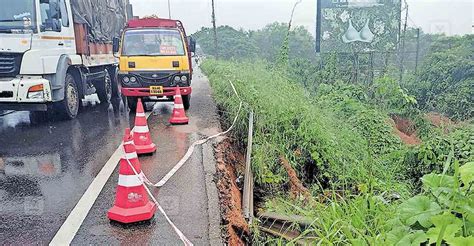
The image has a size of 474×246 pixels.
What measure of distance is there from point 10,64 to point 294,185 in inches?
215

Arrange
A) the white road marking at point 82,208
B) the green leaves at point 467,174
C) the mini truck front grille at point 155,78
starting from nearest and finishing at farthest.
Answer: the green leaves at point 467,174 → the white road marking at point 82,208 → the mini truck front grille at point 155,78

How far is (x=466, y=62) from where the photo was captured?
2545 cm

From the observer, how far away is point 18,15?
7375 mm

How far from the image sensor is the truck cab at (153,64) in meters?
8.88

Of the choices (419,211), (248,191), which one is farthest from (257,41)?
(419,211)

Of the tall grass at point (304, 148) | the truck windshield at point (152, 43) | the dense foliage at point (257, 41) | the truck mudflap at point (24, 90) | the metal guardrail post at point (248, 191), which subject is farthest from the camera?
the dense foliage at point (257, 41)

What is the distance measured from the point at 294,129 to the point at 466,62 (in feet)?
74.6

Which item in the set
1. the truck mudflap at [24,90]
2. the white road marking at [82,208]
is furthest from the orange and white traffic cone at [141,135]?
the truck mudflap at [24,90]

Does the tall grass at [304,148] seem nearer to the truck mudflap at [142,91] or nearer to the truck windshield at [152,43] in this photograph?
the truck mudflap at [142,91]

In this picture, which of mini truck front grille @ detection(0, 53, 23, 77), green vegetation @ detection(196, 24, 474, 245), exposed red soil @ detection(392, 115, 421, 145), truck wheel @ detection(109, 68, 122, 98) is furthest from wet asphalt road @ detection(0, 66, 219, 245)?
exposed red soil @ detection(392, 115, 421, 145)

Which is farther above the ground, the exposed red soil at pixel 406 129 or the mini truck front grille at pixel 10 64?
the mini truck front grille at pixel 10 64

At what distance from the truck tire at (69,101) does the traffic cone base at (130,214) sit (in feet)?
17.2

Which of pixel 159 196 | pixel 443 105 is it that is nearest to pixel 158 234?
pixel 159 196

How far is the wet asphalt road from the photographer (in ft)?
11.6
